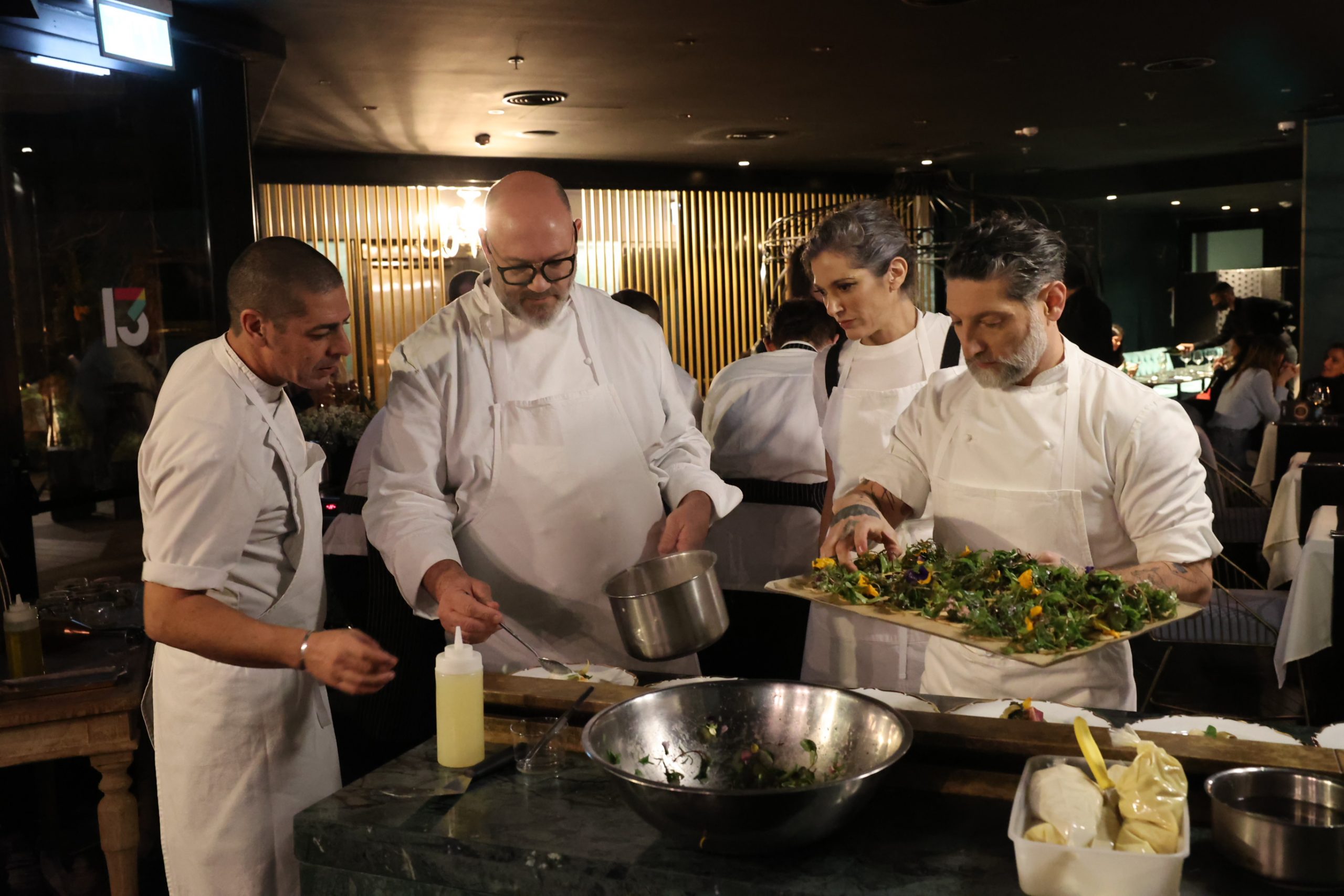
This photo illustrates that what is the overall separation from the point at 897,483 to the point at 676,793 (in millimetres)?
1236

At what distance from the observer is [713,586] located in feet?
6.46

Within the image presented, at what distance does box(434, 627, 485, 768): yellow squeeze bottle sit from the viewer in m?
1.61

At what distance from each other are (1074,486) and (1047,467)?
0.06 m

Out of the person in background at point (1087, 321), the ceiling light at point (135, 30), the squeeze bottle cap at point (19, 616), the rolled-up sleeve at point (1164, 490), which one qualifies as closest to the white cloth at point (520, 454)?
the rolled-up sleeve at point (1164, 490)

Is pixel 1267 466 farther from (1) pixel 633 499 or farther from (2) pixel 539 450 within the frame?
(2) pixel 539 450

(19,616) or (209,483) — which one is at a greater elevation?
(209,483)

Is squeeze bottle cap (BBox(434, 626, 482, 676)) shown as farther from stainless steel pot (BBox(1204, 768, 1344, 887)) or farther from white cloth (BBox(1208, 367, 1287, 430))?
white cloth (BBox(1208, 367, 1287, 430))

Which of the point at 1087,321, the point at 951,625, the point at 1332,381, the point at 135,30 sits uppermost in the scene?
the point at 135,30

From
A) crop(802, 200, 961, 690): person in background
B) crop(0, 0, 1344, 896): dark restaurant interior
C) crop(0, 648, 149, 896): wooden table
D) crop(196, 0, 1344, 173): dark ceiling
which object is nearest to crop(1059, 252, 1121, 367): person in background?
crop(0, 0, 1344, 896): dark restaurant interior

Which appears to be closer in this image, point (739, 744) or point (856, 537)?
point (739, 744)

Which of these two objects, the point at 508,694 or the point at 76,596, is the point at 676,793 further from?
the point at 76,596

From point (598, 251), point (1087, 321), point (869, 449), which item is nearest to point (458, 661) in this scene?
point (869, 449)

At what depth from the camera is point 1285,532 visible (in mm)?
4648

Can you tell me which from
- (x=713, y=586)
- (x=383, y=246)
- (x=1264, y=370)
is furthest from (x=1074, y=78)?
(x=713, y=586)
